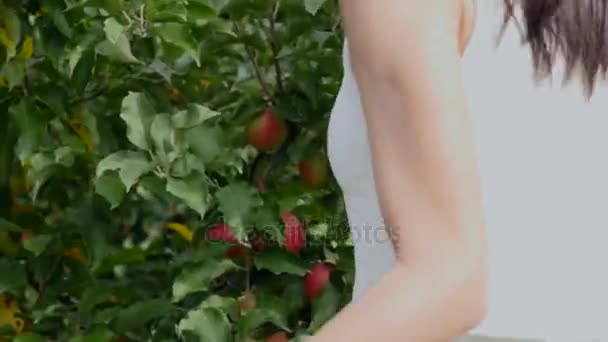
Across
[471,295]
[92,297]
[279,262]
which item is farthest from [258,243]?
[471,295]

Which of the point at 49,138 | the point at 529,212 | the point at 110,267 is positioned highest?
the point at 529,212

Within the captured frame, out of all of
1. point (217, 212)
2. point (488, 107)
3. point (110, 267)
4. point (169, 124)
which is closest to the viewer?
point (488, 107)

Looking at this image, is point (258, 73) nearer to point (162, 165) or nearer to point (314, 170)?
point (314, 170)

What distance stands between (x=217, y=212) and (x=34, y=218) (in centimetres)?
30

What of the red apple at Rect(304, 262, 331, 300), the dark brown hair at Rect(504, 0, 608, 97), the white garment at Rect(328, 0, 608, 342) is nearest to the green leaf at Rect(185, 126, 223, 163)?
the red apple at Rect(304, 262, 331, 300)

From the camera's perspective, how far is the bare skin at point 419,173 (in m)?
0.87

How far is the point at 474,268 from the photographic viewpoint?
893 millimetres

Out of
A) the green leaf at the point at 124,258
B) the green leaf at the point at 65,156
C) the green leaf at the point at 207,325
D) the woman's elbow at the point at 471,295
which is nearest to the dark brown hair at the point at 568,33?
the woman's elbow at the point at 471,295

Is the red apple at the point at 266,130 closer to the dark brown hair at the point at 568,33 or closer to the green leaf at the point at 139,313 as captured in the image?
the green leaf at the point at 139,313

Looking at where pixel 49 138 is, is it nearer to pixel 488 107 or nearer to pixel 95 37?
pixel 95 37

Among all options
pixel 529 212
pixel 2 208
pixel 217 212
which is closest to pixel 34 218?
pixel 2 208

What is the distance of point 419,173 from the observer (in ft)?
2.87

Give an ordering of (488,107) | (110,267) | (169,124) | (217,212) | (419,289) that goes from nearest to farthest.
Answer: (419,289) < (488,107) < (169,124) < (217,212) < (110,267)

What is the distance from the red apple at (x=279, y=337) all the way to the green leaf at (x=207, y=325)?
91mm
